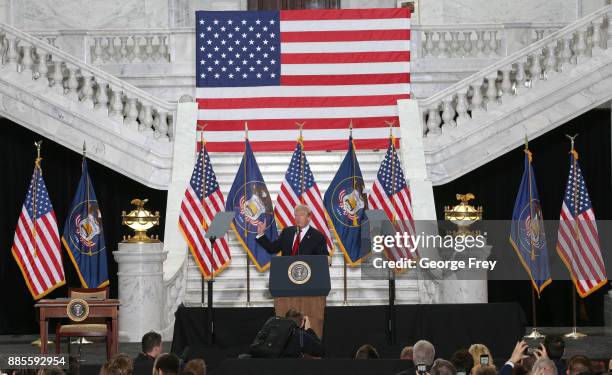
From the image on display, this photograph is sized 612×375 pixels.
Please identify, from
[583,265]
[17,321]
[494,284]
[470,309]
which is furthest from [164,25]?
[470,309]

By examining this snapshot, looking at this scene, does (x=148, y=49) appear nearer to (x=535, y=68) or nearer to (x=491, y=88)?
(x=491, y=88)

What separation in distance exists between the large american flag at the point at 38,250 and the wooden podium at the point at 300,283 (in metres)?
4.53

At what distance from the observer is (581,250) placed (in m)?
16.0

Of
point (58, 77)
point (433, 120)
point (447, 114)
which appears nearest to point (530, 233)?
point (447, 114)

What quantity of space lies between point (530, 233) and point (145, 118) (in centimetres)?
584

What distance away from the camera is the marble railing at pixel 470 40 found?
19.7m

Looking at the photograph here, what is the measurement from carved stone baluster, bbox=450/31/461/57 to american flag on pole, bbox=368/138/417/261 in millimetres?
3872

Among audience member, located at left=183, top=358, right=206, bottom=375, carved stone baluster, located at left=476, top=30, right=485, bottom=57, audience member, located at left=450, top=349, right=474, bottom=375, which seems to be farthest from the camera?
carved stone baluster, located at left=476, top=30, right=485, bottom=57

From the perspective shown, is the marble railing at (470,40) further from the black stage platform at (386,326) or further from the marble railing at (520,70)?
the black stage platform at (386,326)

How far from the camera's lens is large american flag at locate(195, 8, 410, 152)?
61.7 ft

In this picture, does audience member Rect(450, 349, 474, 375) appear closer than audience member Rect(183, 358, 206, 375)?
No

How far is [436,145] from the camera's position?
17.7 m

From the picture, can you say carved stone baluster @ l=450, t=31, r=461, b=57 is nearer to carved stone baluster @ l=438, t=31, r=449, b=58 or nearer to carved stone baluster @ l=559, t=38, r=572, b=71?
carved stone baluster @ l=438, t=31, r=449, b=58

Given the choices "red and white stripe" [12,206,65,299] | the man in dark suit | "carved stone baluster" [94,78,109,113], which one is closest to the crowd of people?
the man in dark suit
